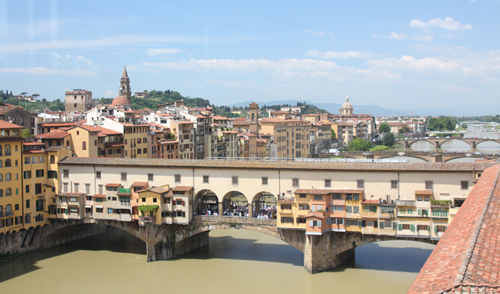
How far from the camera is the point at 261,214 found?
30031 mm

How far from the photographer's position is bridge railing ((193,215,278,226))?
89.5ft

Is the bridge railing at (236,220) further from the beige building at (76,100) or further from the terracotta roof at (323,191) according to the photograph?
the beige building at (76,100)

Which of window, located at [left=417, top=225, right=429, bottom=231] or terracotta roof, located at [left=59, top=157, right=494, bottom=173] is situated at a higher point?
terracotta roof, located at [left=59, top=157, right=494, bottom=173]

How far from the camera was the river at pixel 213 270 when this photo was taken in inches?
947

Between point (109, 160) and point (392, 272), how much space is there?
17.2 metres

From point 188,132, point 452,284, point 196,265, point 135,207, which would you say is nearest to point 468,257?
point 452,284

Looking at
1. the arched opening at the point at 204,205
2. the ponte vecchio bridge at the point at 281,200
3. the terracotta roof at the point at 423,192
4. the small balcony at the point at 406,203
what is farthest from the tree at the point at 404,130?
the small balcony at the point at 406,203

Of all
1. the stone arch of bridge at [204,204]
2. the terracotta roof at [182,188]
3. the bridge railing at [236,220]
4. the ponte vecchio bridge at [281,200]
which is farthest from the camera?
the stone arch of bridge at [204,204]

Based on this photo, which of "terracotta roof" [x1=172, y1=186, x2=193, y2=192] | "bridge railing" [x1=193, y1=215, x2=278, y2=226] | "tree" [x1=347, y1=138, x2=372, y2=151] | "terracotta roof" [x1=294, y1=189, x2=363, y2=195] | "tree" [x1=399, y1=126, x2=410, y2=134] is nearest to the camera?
"terracotta roof" [x1=294, y1=189, x2=363, y2=195]

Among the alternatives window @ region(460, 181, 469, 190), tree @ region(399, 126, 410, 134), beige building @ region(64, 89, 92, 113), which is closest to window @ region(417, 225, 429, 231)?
window @ region(460, 181, 469, 190)

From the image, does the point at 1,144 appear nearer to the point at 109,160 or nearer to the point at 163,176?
the point at 109,160

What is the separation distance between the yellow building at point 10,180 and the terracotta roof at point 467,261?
81.4 feet

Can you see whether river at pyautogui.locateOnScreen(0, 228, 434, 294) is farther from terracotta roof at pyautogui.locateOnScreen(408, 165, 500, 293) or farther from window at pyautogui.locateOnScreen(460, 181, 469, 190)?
terracotta roof at pyautogui.locateOnScreen(408, 165, 500, 293)

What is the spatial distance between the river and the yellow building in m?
2.27
